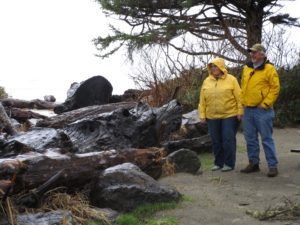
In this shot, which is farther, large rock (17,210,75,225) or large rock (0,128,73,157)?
large rock (0,128,73,157)

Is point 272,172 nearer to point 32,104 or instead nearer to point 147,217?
point 147,217

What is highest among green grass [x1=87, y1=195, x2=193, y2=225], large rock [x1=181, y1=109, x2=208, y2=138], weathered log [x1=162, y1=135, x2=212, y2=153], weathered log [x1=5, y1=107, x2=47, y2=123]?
weathered log [x1=5, y1=107, x2=47, y2=123]

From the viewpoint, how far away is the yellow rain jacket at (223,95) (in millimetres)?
7980

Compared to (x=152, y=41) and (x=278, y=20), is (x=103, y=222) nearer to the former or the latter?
(x=152, y=41)

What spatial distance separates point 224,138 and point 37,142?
275 cm

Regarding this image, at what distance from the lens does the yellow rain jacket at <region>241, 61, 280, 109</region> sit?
7609mm

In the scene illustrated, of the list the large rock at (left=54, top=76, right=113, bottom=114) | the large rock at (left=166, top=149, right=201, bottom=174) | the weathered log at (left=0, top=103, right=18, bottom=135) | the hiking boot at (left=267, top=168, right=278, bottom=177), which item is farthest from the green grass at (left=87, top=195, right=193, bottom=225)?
the large rock at (left=54, top=76, right=113, bottom=114)

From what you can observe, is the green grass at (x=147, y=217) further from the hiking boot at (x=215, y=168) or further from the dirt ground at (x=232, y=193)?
the hiking boot at (x=215, y=168)

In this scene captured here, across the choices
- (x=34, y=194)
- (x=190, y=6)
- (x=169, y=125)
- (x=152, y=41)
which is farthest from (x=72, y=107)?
(x=34, y=194)

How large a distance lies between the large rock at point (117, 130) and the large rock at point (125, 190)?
5.87 ft

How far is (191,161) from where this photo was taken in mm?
8023

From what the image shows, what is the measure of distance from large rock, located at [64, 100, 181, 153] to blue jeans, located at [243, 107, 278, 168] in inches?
73.2

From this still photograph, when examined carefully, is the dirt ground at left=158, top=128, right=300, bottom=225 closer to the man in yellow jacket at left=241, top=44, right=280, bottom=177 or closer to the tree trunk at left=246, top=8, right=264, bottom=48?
the man in yellow jacket at left=241, top=44, right=280, bottom=177

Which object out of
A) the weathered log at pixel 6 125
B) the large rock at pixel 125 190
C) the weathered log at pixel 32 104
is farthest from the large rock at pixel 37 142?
the weathered log at pixel 32 104
